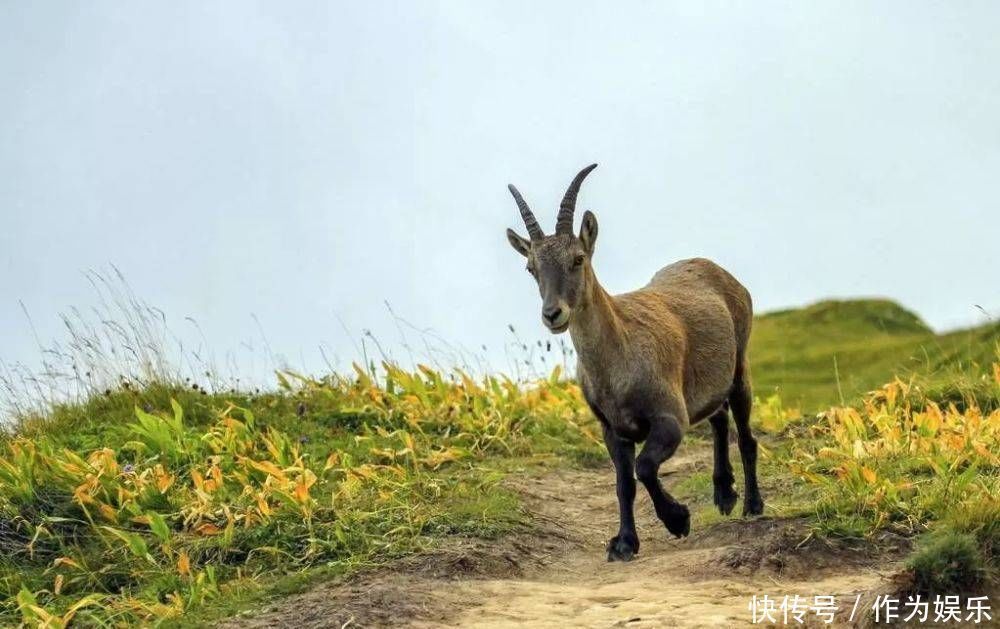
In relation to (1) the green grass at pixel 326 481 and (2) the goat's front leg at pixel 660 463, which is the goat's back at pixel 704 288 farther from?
(2) the goat's front leg at pixel 660 463

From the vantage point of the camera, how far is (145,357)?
13016 mm

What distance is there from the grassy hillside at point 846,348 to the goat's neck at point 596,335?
798cm

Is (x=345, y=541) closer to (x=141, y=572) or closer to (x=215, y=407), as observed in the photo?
(x=141, y=572)

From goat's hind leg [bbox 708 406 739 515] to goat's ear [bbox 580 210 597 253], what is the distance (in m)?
1.83

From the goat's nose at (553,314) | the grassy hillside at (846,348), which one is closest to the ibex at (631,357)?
the goat's nose at (553,314)

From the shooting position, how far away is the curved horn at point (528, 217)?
8.72 m

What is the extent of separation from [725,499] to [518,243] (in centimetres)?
249

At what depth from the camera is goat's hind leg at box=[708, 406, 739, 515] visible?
985cm

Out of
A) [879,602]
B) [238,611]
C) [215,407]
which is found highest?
[215,407]

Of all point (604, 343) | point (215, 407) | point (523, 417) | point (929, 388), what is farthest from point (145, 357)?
point (929, 388)

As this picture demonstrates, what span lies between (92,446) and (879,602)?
7410mm

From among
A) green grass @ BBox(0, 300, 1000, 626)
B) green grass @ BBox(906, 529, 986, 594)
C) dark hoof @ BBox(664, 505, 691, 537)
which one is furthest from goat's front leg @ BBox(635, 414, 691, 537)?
green grass @ BBox(906, 529, 986, 594)

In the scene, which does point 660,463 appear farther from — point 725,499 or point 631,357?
point 725,499

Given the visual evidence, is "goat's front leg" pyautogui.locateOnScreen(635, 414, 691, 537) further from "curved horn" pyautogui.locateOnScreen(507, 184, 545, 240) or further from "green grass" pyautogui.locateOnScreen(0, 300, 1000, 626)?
"curved horn" pyautogui.locateOnScreen(507, 184, 545, 240)
